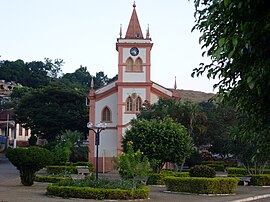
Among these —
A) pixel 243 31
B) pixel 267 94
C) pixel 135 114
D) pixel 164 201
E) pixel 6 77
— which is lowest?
pixel 164 201

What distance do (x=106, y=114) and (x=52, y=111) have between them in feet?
37.7

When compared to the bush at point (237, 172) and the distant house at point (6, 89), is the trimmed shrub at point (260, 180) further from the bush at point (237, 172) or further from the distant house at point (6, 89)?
the distant house at point (6, 89)

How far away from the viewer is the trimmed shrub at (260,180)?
92.2ft

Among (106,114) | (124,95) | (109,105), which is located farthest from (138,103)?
(106,114)

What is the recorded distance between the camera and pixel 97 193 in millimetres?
18359

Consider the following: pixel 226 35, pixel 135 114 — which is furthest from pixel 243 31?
pixel 135 114

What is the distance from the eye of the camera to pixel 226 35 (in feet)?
18.1

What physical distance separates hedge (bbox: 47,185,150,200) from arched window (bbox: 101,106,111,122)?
26967mm

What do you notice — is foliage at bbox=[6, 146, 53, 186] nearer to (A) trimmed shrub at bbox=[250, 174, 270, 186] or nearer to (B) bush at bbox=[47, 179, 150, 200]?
(B) bush at bbox=[47, 179, 150, 200]

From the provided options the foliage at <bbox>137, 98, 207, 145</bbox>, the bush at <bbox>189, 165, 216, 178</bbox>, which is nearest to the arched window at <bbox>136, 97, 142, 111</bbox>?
the foliage at <bbox>137, 98, 207, 145</bbox>

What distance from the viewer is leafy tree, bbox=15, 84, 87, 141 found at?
55406 mm

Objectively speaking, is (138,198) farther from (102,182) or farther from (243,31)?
(243,31)

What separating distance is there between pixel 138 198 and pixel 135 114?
26039 millimetres

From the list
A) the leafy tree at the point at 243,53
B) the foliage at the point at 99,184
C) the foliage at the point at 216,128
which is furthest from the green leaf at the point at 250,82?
the foliage at the point at 216,128
